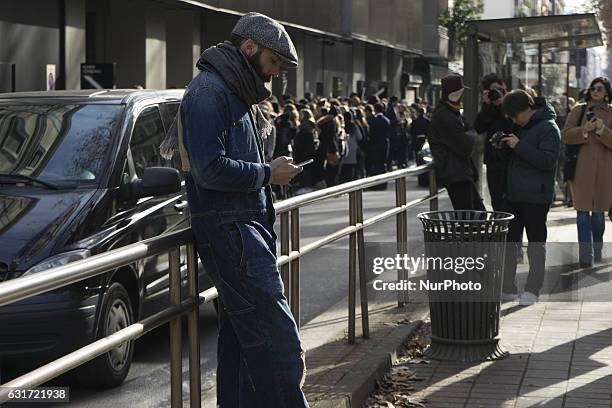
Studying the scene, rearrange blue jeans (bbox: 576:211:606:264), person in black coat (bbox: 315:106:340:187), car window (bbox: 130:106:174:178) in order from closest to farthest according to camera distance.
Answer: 1. car window (bbox: 130:106:174:178)
2. blue jeans (bbox: 576:211:606:264)
3. person in black coat (bbox: 315:106:340:187)

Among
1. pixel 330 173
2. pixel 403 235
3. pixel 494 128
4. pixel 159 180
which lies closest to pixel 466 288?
pixel 403 235

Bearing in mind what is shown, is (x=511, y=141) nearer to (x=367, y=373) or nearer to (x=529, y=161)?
(x=529, y=161)

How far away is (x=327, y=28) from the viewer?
38.8 metres

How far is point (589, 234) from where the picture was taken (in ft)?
37.2

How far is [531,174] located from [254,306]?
5.64m

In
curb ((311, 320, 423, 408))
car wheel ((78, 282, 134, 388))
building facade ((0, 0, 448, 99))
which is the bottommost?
curb ((311, 320, 423, 408))

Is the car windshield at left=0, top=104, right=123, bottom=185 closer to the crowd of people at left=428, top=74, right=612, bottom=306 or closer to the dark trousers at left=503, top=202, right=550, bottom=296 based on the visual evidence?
the crowd of people at left=428, top=74, right=612, bottom=306

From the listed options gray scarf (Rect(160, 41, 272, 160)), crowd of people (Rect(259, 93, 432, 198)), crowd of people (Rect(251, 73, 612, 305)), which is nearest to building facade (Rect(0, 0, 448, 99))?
crowd of people (Rect(259, 93, 432, 198))

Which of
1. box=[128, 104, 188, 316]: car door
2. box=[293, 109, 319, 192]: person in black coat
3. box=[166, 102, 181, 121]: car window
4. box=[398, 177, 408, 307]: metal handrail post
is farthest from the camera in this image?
box=[293, 109, 319, 192]: person in black coat

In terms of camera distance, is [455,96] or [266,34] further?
[455,96]

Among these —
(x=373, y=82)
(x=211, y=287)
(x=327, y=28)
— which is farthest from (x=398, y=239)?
(x=373, y=82)

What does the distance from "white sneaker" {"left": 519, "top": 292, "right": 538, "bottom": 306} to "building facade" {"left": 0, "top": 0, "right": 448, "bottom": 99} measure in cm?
1214

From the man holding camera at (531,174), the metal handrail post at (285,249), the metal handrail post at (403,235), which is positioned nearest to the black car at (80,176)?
the metal handrail post at (285,249)

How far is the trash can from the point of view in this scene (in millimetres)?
7270
